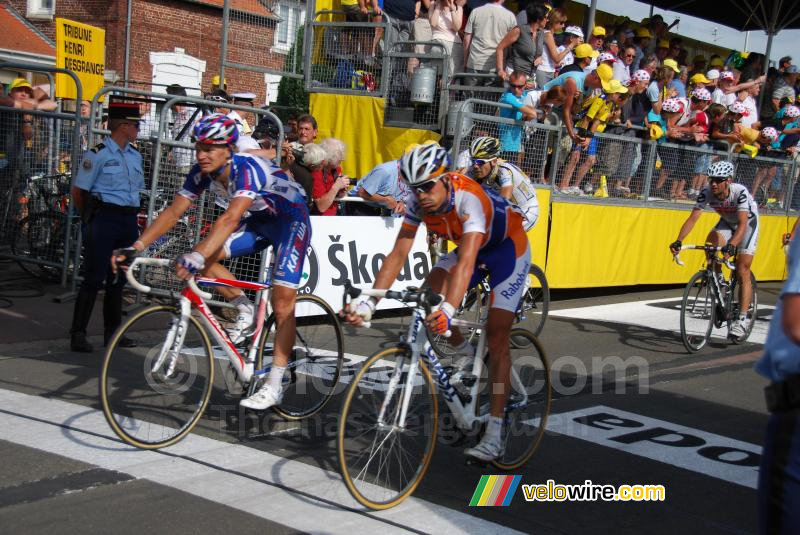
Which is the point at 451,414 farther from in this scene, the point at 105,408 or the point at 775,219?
the point at 775,219

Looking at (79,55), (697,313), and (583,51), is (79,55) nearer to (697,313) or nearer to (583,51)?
(583,51)

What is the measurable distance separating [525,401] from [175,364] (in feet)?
7.57

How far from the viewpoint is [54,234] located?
1077 cm

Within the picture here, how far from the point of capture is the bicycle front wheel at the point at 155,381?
529cm

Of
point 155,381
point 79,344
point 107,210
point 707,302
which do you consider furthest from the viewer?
point 707,302

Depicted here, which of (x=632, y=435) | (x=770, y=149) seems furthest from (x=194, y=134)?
(x=770, y=149)

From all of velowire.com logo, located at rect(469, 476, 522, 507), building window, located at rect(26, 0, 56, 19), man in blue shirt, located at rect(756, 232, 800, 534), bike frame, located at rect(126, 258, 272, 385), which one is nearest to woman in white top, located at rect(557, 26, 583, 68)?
bike frame, located at rect(126, 258, 272, 385)

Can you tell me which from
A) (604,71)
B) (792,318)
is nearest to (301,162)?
(604,71)

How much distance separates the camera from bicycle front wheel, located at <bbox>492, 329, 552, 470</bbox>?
5.65m

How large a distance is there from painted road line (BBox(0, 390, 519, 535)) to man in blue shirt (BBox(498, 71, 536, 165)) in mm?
7444

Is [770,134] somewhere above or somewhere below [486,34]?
below

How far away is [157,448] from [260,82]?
1336 inches

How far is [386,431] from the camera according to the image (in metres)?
4.79

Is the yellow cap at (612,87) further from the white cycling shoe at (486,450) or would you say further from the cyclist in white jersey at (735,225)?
the white cycling shoe at (486,450)
